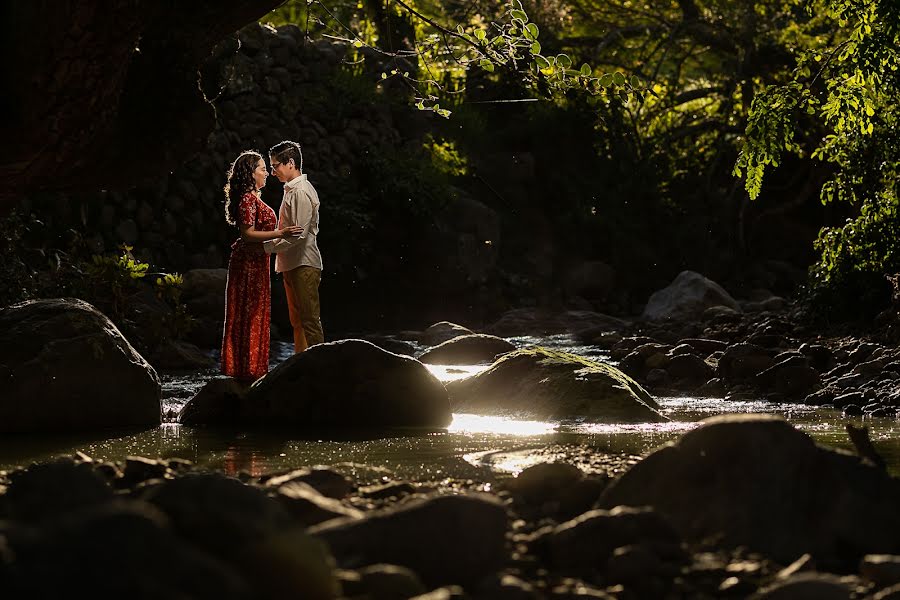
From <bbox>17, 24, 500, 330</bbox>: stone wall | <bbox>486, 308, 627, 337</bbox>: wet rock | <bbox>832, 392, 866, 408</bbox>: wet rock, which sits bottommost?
<bbox>832, 392, 866, 408</bbox>: wet rock

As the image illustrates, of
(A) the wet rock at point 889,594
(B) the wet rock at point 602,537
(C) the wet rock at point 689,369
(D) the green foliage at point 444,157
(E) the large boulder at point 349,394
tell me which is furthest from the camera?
(D) the green foliage at point 444,157

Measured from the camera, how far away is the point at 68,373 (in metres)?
8.87

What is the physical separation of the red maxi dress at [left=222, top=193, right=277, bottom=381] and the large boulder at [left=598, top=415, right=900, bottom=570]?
21.7 ft

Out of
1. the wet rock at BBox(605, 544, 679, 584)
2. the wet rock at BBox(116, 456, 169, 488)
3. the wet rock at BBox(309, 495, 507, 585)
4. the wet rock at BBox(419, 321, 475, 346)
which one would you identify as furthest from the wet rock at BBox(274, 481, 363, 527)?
the wet rock at BBox(419, 321, 475, 346)

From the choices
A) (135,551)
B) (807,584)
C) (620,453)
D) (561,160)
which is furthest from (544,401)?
(561,160)

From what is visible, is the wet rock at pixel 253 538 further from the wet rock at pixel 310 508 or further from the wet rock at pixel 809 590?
the wet rock at pixel 809 590

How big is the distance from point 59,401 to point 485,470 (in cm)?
393

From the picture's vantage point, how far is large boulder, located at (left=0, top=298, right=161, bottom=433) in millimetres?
8719

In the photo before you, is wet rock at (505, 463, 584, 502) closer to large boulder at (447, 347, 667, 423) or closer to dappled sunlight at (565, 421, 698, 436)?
dappled sunlight at (565, 421, 698, 436)

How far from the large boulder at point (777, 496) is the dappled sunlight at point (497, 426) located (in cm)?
400

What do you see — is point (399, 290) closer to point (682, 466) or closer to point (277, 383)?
point (277, 383)

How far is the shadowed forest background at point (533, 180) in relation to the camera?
43.0 feet

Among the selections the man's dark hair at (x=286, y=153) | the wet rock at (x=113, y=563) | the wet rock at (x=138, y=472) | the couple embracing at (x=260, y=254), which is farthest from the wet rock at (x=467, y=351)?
the wet rock at (x=113, y=563)

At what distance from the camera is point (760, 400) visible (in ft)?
36.0
